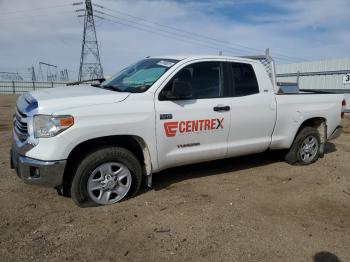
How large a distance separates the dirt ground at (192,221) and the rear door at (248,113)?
1.96ft

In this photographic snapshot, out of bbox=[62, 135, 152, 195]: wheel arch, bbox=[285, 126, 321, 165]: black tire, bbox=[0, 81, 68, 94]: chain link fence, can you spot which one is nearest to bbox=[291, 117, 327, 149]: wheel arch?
bbox=[285, 126, 321, 165]: black tire

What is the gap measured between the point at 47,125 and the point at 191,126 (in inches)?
71.9

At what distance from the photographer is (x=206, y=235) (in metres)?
3.83

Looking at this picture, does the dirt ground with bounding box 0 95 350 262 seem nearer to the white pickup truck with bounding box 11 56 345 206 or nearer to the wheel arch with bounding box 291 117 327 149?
the white pickup truck with bounding box 11 56 345 206

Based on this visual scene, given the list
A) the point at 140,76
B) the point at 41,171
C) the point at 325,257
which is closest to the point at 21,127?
the point at 41,171

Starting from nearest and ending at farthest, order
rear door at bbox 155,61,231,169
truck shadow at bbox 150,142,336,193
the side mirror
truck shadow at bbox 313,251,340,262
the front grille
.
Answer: truck shadow at bbox 313,251,340,262
the front grille
the side mirror
rear door at bbox 155,61,231,169
truck shadow at bbox 150,142,336,193

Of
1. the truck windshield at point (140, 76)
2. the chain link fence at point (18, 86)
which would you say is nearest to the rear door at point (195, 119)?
the truck windshield at point (140, 76)

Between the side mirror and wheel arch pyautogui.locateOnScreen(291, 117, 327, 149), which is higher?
the side mirror

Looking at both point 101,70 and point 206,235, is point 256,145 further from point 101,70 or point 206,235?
point 101,70

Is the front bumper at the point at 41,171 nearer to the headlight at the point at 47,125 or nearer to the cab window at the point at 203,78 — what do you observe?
the headlight at the point at 47,125

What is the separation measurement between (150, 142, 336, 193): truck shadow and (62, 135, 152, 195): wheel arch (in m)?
0.64

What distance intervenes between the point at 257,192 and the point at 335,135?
2615 mm

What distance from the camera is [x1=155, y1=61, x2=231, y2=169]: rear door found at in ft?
15.2

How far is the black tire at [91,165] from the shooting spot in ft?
13.7
